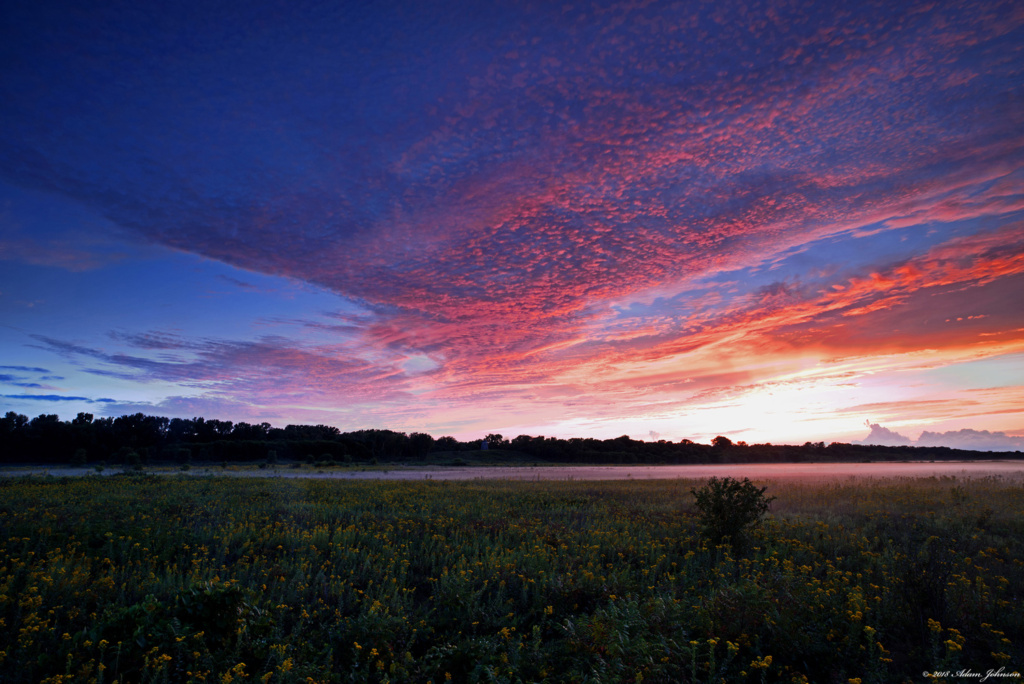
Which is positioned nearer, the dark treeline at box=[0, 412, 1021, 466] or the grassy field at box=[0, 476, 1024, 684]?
the grassy field at box=[0, 476, 1024, 684]

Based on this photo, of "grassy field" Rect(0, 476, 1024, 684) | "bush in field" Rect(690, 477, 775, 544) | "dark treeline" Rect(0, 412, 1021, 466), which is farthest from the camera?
"dark treeline" Rect(0, 412, 1021, 466)

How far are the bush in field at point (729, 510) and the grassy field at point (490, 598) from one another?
0.52 m

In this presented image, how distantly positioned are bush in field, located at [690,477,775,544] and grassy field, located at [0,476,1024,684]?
0.52 m

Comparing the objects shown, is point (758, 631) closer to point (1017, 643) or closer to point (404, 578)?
point (1017, 643)

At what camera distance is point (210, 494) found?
1997 cm

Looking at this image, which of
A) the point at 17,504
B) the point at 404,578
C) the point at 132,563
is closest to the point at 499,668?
the point at 404,578

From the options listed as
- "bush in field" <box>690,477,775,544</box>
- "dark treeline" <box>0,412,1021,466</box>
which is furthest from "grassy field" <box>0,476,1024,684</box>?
"dark treeline" <box>0,412,1021,466</box>

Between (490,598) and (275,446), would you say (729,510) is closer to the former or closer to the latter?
(490,598)

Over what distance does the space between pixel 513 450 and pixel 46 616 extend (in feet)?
396

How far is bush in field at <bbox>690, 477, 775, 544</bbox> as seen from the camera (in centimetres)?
1215

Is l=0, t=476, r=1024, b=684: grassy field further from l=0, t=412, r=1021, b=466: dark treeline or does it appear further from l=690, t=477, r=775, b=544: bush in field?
l=0, t=412, r=1021, b=466: dark treeline

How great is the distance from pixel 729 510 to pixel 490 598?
738 cm

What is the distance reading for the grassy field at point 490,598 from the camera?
17.8ft

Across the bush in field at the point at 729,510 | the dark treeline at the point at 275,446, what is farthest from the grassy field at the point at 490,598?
the dark treeline at the point at 275,446
